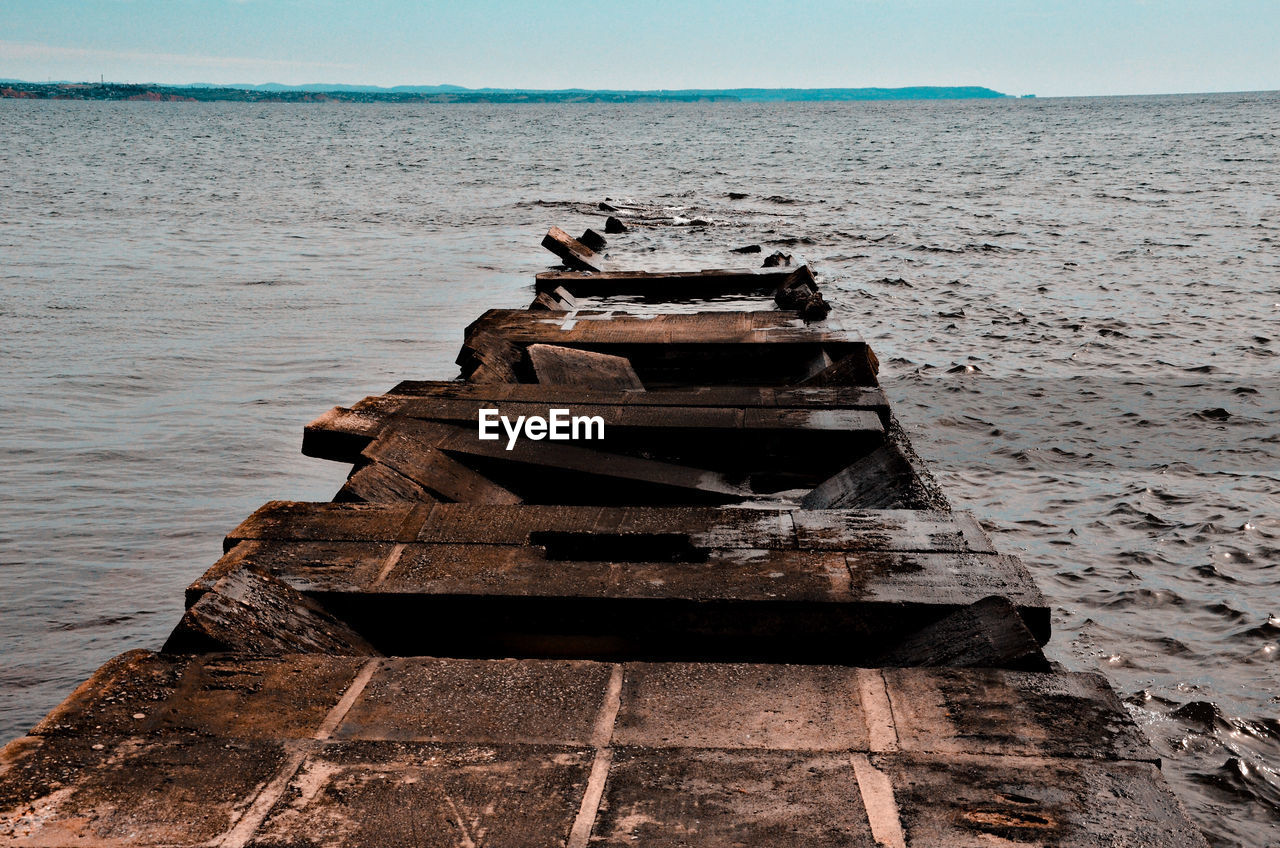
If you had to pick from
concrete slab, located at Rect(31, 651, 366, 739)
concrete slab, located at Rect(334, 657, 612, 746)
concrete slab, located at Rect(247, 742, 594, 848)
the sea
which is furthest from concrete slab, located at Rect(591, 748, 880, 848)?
the sea

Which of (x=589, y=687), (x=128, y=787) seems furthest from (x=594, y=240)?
(x=128, y=787)

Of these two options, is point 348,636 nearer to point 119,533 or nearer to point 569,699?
point 569,699

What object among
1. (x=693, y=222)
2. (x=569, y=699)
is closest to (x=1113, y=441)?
(x=569, y=699)

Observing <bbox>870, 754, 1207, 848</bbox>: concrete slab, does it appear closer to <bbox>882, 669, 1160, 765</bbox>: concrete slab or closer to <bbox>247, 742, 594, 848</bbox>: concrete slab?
<bbox>882, 669, 1160, 765</bbox>: concrete slab

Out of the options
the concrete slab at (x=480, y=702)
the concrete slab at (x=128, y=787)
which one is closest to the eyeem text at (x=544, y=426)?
the concrete slab at (x=480, y=702)

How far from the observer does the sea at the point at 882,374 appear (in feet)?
19.3

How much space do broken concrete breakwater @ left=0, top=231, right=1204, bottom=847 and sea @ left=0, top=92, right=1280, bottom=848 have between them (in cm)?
164

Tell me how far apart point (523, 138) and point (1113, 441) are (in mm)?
86330

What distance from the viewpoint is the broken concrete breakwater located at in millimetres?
2662

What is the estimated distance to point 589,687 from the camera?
326cm

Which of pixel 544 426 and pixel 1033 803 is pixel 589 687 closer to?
pixel 1033 803

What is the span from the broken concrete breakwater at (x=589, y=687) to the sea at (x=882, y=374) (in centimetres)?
164

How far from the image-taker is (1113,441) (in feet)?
30.8

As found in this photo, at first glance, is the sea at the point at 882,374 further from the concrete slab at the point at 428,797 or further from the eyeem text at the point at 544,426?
the concrete slab at the point at 428,797
